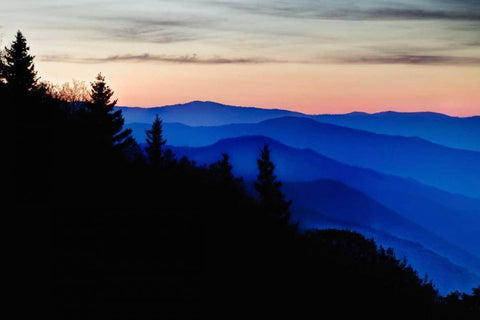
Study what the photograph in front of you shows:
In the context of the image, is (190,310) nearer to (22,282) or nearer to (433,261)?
(22,282)

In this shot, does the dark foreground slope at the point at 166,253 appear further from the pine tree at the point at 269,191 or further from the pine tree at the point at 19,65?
the pine tree at the point at 269,191

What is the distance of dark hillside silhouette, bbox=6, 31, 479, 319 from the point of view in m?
9.90

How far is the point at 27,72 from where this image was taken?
44.5 m

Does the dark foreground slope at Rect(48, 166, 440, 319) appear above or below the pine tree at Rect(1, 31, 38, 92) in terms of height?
below

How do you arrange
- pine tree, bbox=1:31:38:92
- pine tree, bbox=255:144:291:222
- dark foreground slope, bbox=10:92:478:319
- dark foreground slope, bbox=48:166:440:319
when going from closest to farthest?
dark foreground slope, bbox=48:166:440:319, dark foreground slope, bbox=10:92:478:319, pine tree, bbox=1:31:38:92, pine tree, bbox=255:144:291:222

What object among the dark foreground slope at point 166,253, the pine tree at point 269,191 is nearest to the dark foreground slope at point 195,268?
the dark foreground slope at point 166,253

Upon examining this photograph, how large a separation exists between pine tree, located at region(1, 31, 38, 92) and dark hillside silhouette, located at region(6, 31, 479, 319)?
94.2 feet

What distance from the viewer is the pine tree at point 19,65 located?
43.9 m

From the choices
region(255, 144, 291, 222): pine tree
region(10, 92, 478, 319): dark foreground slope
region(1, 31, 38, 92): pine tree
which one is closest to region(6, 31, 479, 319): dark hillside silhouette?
region(10, 92, 478, 319): dark foreground slope

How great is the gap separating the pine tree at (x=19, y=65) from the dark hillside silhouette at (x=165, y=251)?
28727mm

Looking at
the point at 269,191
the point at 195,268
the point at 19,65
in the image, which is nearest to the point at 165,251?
the point at 195,268

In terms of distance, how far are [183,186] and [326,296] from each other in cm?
640

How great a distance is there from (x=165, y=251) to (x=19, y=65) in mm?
38075

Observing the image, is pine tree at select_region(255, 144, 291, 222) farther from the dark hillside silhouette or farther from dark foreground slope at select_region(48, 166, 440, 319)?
dark foreground slope at select_region(48, 166, 440, 319)
